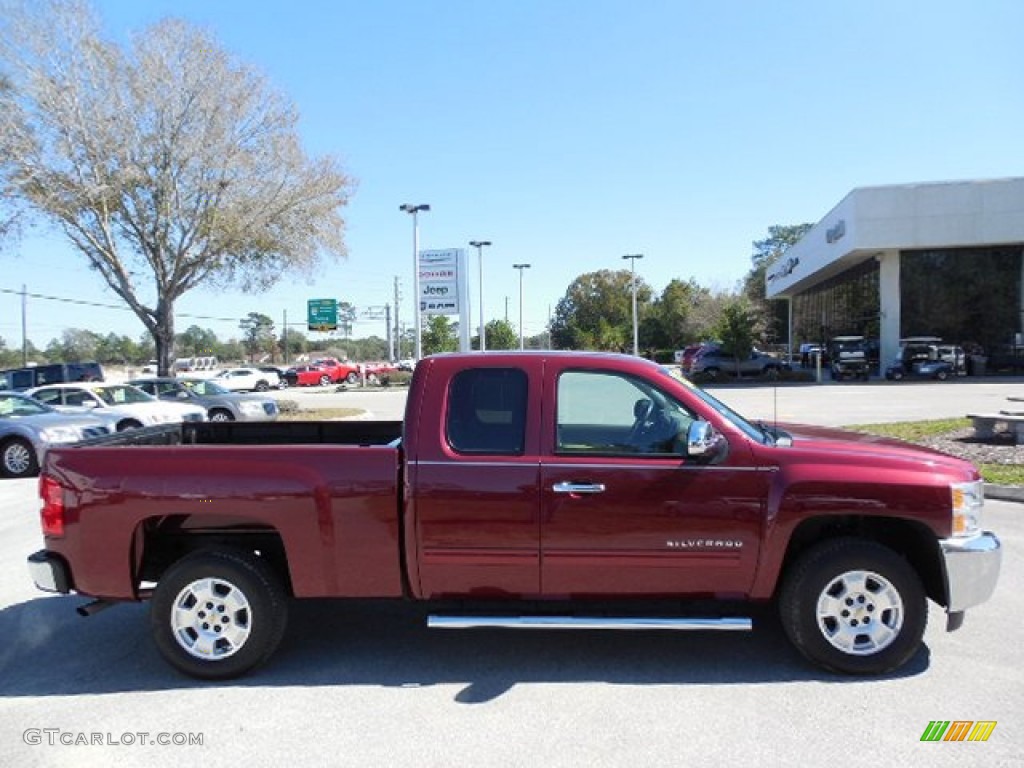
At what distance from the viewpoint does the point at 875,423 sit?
17.2 m

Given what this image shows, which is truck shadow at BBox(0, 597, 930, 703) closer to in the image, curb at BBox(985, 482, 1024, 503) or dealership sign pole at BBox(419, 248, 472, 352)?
curb at BBox(985, 482, 1024, 503)

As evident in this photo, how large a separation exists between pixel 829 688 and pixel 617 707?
3.82ft

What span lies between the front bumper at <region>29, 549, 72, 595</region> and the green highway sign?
63914mm

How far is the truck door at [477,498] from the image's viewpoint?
429 cm

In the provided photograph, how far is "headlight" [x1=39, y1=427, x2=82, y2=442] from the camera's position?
12.8 m

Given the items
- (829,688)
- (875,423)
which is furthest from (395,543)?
(875,423)

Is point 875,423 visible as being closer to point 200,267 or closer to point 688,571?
point 688,571

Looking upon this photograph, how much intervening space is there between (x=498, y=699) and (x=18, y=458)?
471 inches

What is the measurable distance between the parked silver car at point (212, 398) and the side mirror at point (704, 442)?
53.5 feet

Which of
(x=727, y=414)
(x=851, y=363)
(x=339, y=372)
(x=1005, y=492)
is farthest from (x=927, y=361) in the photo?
(x=339, y=372)

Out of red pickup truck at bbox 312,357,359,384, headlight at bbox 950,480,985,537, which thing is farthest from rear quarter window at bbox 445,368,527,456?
red pickup truck at bbox 312,357,359,384

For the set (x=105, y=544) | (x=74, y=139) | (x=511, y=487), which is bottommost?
(x=105, y=544)

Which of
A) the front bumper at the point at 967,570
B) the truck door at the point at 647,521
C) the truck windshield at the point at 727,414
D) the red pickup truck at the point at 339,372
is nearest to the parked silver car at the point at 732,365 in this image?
the red pickup truck at the point at 339,372

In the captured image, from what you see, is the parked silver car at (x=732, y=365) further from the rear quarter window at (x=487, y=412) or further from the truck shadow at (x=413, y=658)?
the rear quarter window at (x=487, y=412)
